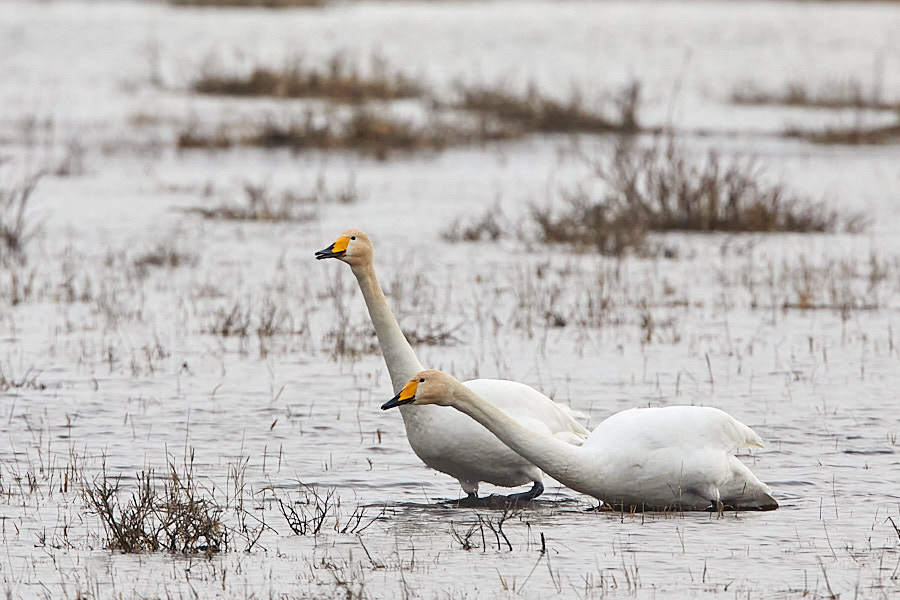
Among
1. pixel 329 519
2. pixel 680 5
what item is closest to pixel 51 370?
pixel 329 519

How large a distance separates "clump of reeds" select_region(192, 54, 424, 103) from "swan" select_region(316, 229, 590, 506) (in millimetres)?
19297

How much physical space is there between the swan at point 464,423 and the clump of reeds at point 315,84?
19297 mm

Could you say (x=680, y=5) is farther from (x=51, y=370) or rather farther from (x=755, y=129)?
(x=51, y=370)

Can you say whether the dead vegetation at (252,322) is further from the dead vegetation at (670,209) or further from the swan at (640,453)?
the dead vegetation at (670,209)

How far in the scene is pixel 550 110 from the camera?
24.3m

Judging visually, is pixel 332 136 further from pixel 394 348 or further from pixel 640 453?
pixel 640 453

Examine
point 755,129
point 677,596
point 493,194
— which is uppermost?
point 755,129

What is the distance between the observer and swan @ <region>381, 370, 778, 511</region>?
5.34 m

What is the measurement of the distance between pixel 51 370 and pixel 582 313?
3.63m

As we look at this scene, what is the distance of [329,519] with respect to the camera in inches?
217

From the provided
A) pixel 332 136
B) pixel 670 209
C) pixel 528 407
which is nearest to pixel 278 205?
pixel 670 209

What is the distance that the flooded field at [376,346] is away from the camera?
5.01 m

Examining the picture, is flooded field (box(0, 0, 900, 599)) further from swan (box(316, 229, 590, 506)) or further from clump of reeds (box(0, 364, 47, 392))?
swan (box(316, 229, 590, 506))

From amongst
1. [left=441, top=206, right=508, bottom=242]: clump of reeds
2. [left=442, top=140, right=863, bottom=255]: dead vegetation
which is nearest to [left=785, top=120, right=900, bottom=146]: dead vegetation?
[left=442, top=140, right=863, bottom=255]: dead vegetation
